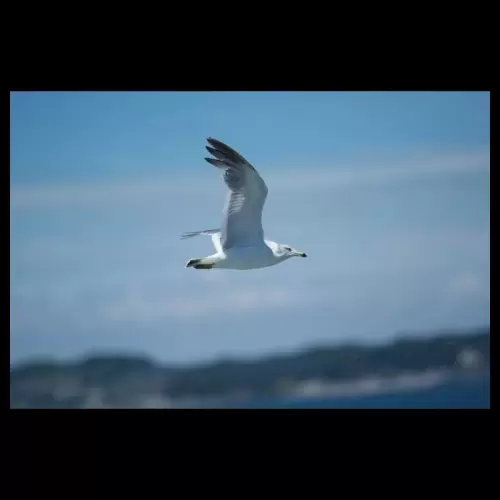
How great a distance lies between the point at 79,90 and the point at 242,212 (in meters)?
1.09

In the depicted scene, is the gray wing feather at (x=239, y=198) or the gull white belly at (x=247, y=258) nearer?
the gray wing feather at (x=239, y=198)

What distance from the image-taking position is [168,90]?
6.62 m

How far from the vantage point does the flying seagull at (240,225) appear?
21.9 feet

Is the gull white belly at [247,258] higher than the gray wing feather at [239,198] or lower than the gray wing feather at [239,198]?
lower

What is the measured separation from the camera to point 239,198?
6.82 metres

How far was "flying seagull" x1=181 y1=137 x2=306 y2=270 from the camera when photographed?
6660 mm

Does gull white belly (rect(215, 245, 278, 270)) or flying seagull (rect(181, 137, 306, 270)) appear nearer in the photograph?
flying seagull (rect(181, 137, 306, 270))

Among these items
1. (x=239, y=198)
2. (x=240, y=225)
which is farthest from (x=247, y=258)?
(x=239, y=198)

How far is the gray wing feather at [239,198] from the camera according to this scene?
6.64 metres

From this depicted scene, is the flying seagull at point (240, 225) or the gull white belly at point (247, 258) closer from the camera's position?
the flying seagull at point (240, 225)
